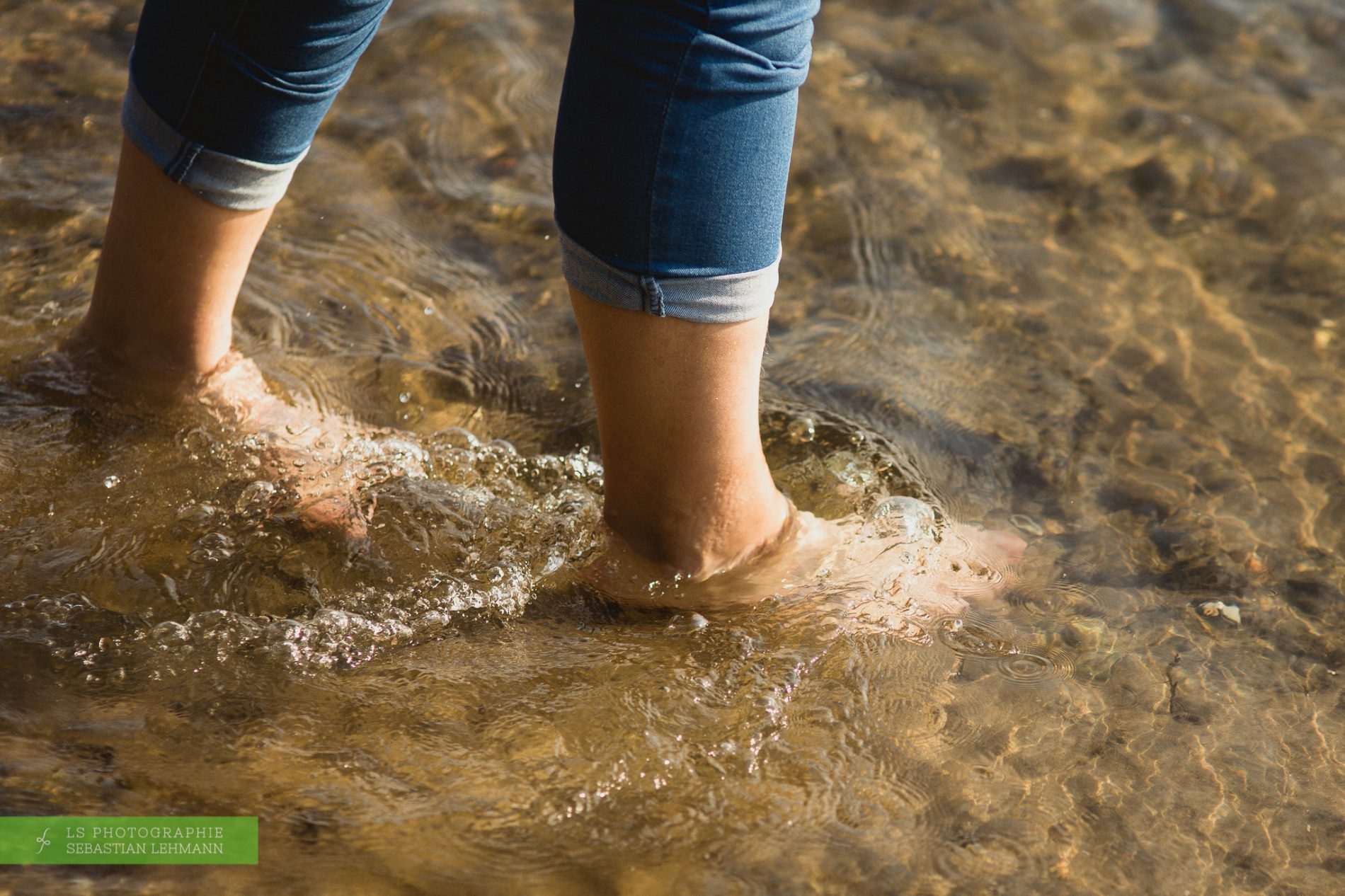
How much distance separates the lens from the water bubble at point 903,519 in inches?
70.5

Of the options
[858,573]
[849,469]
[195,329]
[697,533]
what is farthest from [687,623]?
[195,329]

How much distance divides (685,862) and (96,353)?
3.90ft

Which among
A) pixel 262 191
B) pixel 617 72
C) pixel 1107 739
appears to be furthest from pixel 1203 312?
pixel 262 191

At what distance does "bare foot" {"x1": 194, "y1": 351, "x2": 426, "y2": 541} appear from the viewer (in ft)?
5.66

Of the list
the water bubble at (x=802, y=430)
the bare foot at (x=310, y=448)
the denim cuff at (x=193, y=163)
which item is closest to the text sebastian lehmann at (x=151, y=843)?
the bare foot at (x=310, y=448)

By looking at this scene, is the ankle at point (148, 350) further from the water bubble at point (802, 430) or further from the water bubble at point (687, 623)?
the water bubble at point (802, 430)

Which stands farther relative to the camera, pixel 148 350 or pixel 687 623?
pixel 148 350

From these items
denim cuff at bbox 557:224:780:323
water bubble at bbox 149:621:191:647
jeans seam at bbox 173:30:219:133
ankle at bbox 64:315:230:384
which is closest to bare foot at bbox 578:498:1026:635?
denim cuff at bbox 557:224:780:323

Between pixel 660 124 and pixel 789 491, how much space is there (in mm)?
878

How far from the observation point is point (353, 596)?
5.22 feet

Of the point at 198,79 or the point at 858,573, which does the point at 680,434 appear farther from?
the point at 198,79

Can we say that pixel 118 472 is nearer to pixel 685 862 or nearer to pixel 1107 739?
pixel 685 862

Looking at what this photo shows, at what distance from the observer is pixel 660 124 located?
1.15 m

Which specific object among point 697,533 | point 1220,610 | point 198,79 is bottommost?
point 1220,610
